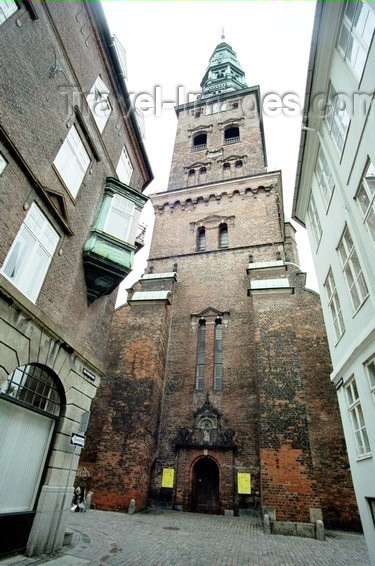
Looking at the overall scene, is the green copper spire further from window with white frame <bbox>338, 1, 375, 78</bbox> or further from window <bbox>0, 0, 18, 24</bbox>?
window <bbox>0, 0, 18, 24</bbox>

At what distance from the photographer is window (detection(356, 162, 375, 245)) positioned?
6152 mm

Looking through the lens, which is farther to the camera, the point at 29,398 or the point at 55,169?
the point at 55,169

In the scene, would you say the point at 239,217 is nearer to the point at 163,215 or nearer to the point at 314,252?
the point at 163,215

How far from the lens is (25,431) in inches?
257

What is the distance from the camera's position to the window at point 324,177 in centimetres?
872

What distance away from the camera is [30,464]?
21.7 feet

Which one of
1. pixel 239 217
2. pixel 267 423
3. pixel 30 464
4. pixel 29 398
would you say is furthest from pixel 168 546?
pixel 239 217

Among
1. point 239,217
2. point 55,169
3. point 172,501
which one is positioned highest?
point 239,217

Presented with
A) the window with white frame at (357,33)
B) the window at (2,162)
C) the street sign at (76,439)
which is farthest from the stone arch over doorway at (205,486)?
the window with white frame at (357,33)

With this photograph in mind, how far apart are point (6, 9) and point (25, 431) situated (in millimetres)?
8114

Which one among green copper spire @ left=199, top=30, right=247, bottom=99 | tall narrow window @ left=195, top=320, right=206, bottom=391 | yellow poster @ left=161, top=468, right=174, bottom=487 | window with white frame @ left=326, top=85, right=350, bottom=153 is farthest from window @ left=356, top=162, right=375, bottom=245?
green copper spire @ left=199, top=30, right=247, bottom=99

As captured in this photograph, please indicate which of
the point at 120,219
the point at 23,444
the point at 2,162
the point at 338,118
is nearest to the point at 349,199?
the point at 338,118

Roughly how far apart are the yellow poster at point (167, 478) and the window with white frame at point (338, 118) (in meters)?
13.2

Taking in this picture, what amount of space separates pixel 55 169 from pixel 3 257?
2.67 m
